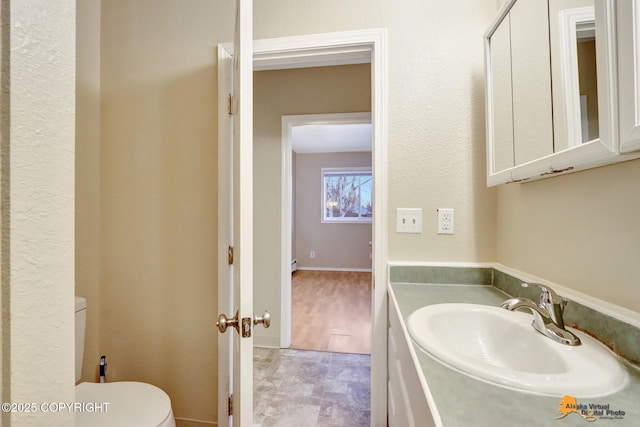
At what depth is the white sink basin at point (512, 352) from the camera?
489mm

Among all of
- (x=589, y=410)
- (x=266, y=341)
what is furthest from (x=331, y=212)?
(x=589, y=410)

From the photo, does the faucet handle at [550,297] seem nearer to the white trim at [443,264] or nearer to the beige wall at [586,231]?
the beige wall at [586,231]

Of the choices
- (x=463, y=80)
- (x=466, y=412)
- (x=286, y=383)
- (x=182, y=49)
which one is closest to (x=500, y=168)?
(x=463, y=80)

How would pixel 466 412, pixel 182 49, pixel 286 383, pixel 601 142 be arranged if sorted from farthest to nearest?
pixel 286 383 < pixel 182 49 < pixel 601 142 < pixel 466 412

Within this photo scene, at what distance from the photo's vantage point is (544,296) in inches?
27.5

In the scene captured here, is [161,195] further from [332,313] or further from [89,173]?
[332,313]

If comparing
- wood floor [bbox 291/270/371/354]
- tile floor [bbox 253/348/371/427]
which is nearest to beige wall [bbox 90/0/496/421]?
tile floor [bbox 253/348/371/427]

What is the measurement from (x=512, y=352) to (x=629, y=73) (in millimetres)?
710

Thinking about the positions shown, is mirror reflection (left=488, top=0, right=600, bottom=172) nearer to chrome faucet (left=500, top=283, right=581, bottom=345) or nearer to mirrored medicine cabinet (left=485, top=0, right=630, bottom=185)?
mirrored medicine cabinet (left=485, top=0, right=630, bottom=185)

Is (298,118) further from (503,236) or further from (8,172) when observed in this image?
(8,172)

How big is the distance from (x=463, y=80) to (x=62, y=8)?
1.36m

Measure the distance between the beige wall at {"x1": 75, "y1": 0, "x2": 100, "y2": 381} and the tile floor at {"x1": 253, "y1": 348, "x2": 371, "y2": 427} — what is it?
3.22 ft

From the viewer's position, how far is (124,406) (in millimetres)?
1034

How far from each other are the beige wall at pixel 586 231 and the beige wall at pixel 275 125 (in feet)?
5.67
